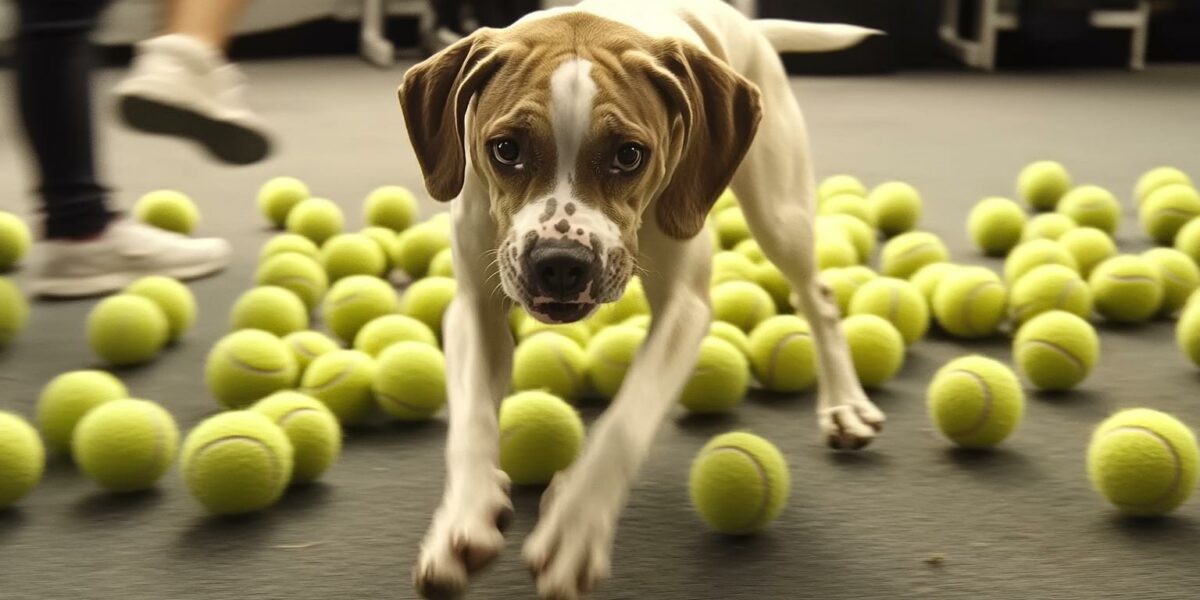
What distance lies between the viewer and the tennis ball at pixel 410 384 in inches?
90.9

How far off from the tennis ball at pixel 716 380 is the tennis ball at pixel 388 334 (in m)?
0.55

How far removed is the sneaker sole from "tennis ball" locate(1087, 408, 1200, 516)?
2.06 m

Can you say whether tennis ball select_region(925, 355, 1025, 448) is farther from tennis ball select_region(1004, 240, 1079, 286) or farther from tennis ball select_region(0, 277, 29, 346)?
tennis ball select_region(0, 277, 29, 346)

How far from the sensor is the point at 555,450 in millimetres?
2053

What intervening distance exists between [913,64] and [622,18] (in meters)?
5.69

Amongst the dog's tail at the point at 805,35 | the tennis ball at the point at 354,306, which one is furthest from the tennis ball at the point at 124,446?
the dog's tail at the point at 805,35

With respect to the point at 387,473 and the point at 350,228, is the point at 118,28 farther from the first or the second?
the point at 387,473

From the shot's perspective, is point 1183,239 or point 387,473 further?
point 1183,239

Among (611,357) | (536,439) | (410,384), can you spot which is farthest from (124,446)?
(611,357)

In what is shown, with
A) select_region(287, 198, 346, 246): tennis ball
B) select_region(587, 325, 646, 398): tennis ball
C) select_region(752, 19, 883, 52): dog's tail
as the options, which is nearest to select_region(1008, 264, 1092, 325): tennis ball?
select_region(752, 19, 883, 52): dog's tail

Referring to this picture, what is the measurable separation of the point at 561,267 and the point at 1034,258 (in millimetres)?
1712

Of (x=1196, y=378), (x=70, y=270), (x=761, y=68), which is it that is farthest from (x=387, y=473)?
(x=1196, y=378)

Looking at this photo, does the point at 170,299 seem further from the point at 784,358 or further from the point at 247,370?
the point at 784,358

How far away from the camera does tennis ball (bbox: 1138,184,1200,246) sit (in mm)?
3518
